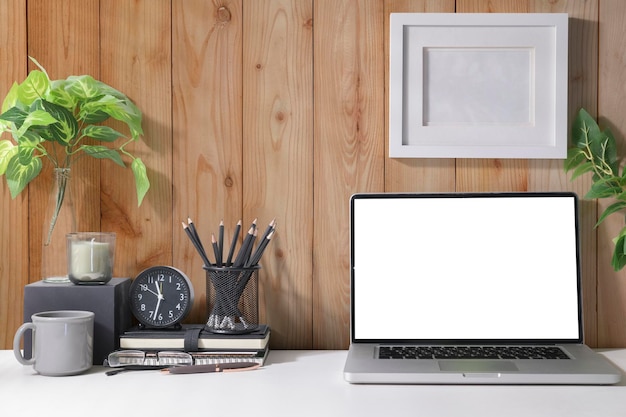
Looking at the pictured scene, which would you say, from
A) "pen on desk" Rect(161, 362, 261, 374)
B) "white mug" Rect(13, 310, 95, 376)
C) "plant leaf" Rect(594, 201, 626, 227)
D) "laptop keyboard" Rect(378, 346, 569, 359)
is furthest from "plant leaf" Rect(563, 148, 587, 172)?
"white mug" Rect(13, 310, 95, 376)

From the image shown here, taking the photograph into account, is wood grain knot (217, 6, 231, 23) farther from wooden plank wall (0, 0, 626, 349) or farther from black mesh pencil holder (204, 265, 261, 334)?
black mesh pencil holder (204, 265, 261, 334)

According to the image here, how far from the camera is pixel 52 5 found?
1379mm

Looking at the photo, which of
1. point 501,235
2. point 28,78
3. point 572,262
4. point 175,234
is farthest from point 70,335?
point 572,262

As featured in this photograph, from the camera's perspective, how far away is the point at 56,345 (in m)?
1.14

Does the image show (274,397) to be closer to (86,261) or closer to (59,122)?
(86,261)

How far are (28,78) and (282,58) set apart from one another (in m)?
0.48

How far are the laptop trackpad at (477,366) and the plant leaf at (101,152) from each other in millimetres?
728

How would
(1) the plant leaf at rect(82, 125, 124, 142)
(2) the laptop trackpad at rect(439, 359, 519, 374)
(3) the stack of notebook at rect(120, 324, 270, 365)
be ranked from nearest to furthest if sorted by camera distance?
(2) the laptop trackpad at rect(439, 359, 519, 374) → (3) the stack of notebook at rect(120, 324, 270, 365) → (1) the plant leaf at rect(82, 125, 124, 142)

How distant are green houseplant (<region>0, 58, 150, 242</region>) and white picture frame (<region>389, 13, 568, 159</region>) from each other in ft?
1.74

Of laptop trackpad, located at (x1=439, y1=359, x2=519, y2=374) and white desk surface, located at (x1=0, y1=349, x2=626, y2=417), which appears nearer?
white desk surface, located at (x1=0, y1=349, x2=626, y2=417)

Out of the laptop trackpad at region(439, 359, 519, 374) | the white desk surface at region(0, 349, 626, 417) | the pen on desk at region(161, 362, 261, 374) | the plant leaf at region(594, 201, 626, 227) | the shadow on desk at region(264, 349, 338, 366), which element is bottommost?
the shadow on desk at region(264, 349, 338, 366)

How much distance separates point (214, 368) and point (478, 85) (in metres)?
0.75

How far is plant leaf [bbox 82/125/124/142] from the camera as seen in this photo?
1318mm

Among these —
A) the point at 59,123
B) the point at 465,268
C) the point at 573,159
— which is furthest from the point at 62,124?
the point at 573,159
